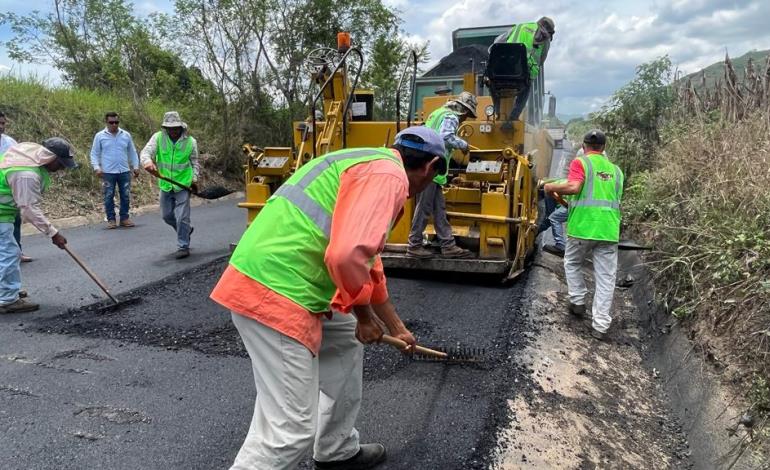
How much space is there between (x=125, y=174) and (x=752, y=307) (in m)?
7.47

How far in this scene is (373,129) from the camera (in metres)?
5.52

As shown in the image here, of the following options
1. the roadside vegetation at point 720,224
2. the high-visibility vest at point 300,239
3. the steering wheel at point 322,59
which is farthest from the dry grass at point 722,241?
the steering wheel at point 322,59

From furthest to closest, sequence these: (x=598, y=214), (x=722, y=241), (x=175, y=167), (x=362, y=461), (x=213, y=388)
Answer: (x=175, y=167)
(x=598, y=214)
(x=722, y=241)
(x=213, y=388)
(x=362, y=461)

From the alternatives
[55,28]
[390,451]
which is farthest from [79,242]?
[55,28]

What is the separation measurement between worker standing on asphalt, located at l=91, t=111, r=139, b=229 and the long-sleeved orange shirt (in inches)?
261

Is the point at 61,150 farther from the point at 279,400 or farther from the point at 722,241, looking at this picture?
the point at 722,241

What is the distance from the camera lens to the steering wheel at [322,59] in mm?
5375

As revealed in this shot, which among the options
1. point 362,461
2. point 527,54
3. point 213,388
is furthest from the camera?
point 527,54

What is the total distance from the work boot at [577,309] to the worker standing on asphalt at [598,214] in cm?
22

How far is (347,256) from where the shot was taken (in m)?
1.56

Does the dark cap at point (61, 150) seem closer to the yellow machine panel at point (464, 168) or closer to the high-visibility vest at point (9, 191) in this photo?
the high-visibility vest at point (9, 191)

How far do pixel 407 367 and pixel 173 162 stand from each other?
3867mm

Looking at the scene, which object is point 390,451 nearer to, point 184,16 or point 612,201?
point 612,201

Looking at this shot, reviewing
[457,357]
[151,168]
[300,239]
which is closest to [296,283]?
[300,239]
